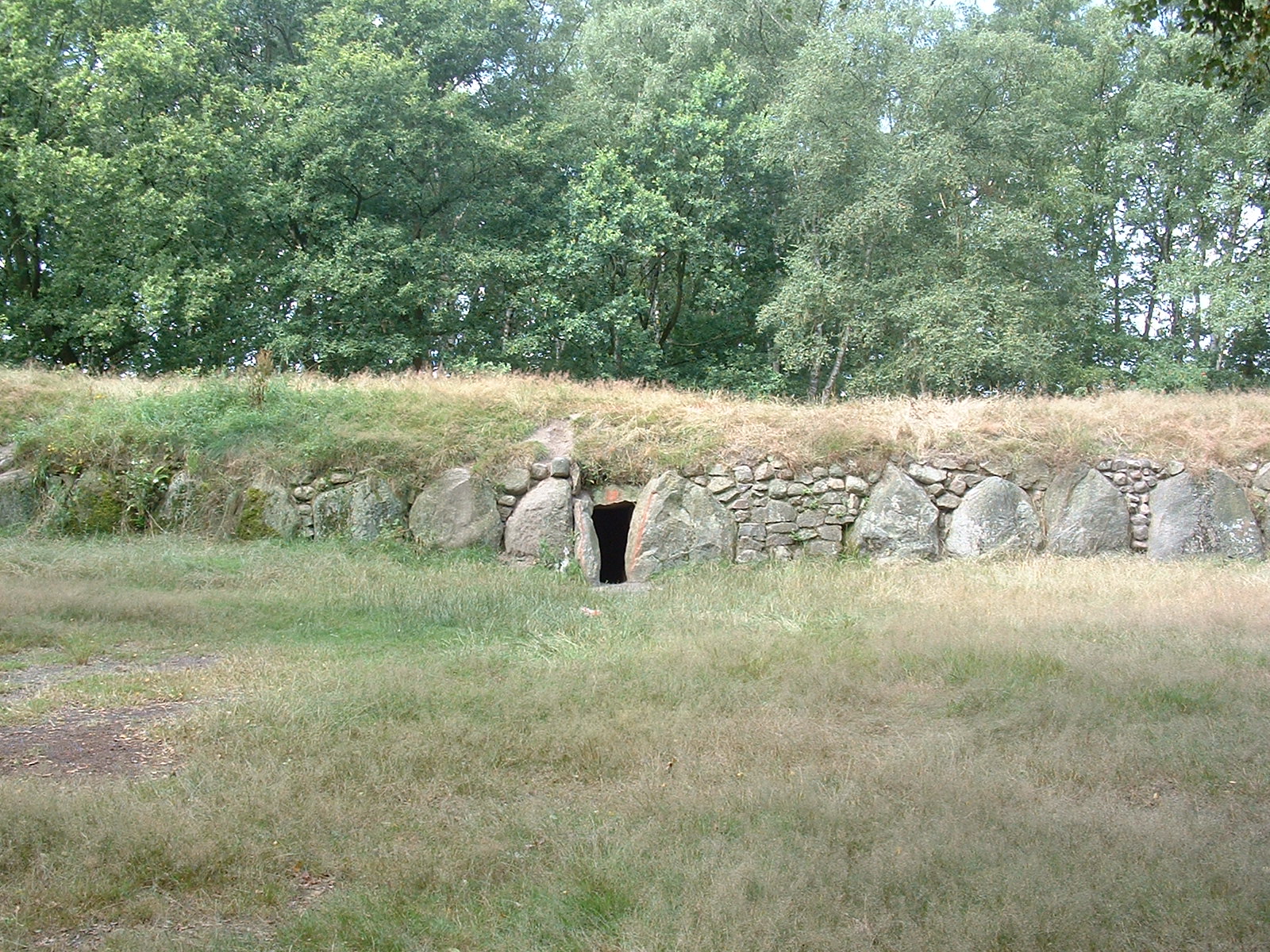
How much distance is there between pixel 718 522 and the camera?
1291 cm

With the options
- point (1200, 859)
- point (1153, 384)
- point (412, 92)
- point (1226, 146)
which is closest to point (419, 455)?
point (1200, 859)

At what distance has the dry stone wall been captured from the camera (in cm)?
1257

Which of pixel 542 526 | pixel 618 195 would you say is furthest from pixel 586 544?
pixel 618 195

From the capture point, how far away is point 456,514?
12609 millimetres

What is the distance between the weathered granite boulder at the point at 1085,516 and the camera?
1318 centimetres

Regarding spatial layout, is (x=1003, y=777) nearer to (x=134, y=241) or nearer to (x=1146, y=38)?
(x=134, y=241)

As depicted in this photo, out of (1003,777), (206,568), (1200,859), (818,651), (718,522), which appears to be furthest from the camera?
(718,522)

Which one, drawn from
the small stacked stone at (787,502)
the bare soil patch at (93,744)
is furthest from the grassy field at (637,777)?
the small stacked stone at (787,502)

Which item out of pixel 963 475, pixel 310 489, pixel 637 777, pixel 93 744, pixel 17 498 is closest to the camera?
pixel 637 777

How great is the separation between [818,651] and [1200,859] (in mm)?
3789

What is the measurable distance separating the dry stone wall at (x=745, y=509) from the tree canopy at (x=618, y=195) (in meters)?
7.88

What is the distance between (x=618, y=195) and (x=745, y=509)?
1208 centimetres

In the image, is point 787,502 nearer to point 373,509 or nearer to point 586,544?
point 586,544

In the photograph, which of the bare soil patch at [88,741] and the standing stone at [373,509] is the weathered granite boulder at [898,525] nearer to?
the standing stone at [373,509]
